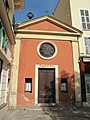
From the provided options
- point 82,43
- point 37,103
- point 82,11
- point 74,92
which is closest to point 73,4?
point 82,11

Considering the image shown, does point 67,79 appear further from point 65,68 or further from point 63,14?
point 63,14

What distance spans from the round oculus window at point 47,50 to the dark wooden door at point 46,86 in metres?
1.10

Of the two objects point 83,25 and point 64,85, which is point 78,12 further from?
point 64,85

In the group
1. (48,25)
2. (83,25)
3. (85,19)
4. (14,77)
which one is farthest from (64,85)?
(85,19)

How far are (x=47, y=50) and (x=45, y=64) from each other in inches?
48.9

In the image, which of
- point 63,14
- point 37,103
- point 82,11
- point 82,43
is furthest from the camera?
point 63,14

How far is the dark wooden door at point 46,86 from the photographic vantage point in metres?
11.5

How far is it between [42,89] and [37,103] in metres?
1.09

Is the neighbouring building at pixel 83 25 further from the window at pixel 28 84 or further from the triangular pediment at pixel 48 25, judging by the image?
the window at pixel 28 84

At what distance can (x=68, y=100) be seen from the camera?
11.5 meters

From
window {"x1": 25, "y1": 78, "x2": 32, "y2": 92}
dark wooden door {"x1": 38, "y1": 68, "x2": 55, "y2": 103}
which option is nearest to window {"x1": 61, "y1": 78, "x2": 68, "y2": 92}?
dark wooden door {"x1": 38, "y1": 68, "x2": 55, "y2": 103}

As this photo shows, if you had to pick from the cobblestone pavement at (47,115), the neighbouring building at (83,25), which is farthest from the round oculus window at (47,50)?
the cobblestone pavement at (47,115)

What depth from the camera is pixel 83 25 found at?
14031mm

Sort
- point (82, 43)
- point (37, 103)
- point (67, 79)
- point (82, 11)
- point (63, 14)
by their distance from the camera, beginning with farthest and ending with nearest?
1. point (63, 14)
2. point (82, 11)
3. point (82, 43)
4. point (67, 79)
5. point (37, 103)
